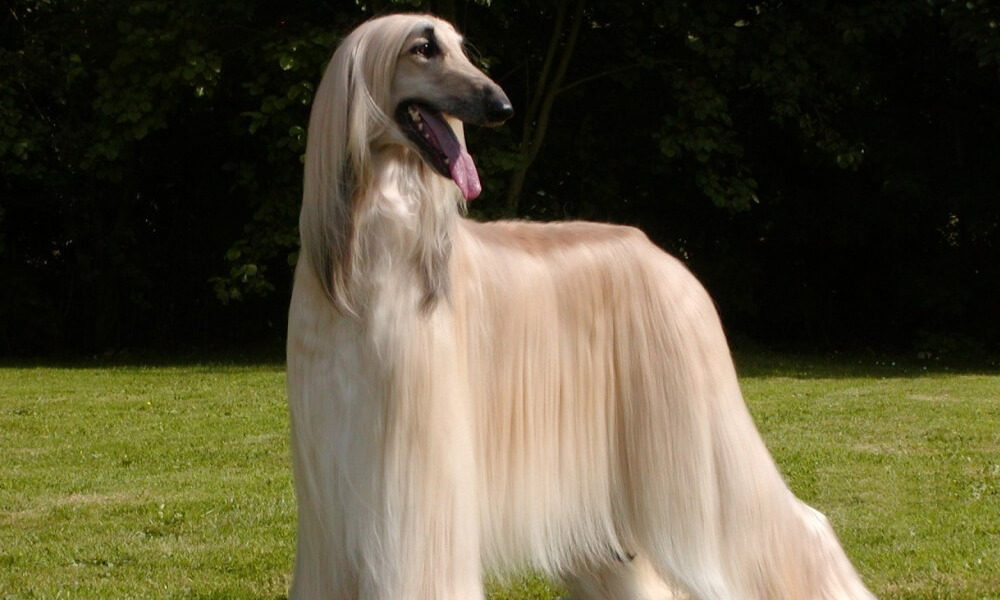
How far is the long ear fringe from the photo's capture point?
2971 mm

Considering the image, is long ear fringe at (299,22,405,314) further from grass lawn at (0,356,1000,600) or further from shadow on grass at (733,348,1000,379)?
shadow on grass at (733,348,1000,379)

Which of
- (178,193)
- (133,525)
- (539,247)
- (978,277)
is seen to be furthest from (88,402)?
(978,277)

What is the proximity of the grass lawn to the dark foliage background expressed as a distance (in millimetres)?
2875

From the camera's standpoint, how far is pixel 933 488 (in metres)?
6.50

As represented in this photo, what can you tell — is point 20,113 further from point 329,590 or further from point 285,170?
point 329,590

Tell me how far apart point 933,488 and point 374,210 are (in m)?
4.43

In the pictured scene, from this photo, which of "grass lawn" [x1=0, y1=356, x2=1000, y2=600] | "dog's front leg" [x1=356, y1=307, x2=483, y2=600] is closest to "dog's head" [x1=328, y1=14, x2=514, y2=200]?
"dog's front leg" [x1=356, y1=307, x2=483, y2=600]

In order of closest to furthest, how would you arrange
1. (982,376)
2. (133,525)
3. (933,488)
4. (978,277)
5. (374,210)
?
(374,210) < (133,525) < (933,488) < (982,376) < (978,277)

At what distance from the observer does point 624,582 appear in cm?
382

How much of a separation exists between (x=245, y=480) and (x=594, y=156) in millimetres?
8328

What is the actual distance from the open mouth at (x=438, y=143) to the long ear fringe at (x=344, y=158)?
5 cm

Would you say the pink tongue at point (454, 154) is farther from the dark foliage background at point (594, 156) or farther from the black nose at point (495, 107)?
the dark foliage background at point (594, 156)

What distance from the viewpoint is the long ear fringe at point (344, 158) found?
2971 millimetres

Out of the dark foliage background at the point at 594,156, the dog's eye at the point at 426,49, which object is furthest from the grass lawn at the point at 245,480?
the dark foliage background at the point at 594,156
